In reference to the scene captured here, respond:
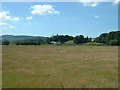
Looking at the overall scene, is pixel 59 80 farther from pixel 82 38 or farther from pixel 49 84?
pixel 82 38

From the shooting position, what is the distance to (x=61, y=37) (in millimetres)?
120250

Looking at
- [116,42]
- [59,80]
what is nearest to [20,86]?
[59,80]

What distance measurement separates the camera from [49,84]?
823cm

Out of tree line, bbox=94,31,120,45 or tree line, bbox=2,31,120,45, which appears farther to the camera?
tree line, bbox=2,31,120,45

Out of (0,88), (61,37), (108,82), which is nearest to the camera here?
(0,88)

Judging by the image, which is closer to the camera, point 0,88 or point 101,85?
point 0,88

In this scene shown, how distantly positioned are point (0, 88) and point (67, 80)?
355 cm

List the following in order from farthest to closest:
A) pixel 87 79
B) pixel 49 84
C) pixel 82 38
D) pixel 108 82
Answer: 1. pixel 82 38
2. pixel 87 79
3. pixel 108 82
4. pixel 49 84

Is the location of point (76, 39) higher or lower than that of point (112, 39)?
higher

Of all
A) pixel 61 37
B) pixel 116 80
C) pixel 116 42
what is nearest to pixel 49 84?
pixel 116 80

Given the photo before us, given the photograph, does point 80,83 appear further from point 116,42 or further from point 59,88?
point 116,42

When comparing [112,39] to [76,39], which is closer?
[112,39]

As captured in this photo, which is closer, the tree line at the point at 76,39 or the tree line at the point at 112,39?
the tree line at the point at 112,39

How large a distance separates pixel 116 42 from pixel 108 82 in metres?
68.6
